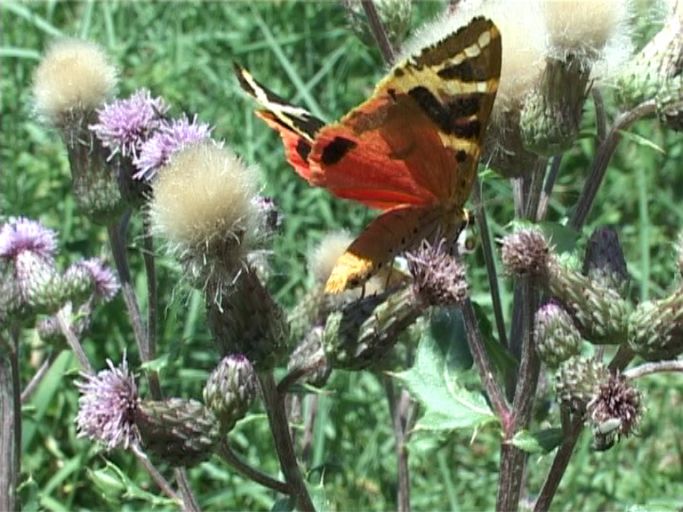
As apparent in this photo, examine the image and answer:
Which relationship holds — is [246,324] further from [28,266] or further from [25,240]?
[25,240]

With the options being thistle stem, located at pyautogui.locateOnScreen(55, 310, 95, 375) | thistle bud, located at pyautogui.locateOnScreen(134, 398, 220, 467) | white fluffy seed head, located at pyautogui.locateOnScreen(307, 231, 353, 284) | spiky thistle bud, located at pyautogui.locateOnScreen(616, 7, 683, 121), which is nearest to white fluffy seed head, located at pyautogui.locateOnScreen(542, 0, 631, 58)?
spiky thistle bud, located at pyautogui.locateOnScreen(616, 7, 683, 121)

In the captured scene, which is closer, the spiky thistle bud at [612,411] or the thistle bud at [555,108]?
the spiky thistle bud at [612,411]

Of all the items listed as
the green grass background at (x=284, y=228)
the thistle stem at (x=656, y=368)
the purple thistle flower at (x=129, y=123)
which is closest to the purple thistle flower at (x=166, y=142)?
the purple thistle flower at (x=129, y=123)

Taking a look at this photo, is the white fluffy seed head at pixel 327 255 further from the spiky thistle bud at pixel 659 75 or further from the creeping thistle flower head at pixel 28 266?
the spiky thistle bud at pixel 659 75

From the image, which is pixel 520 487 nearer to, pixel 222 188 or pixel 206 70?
pixel 222 188

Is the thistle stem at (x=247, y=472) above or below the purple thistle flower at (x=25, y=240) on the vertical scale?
below

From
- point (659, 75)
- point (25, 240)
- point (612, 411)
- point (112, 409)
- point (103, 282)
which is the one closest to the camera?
point (612, 411)

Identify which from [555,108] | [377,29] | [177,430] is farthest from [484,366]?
[377,29]
